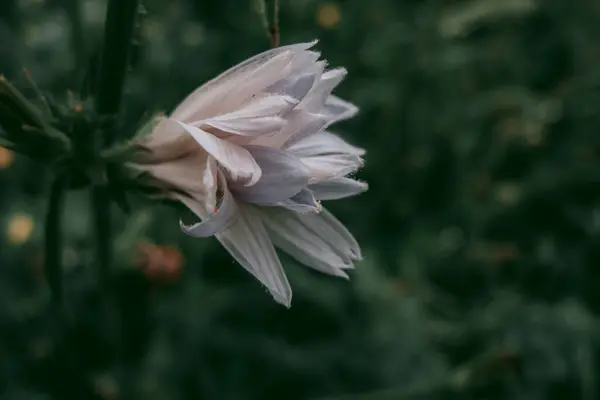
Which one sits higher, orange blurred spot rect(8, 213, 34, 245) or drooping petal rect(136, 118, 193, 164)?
drooping petal rect(136, 118, 193, 164)

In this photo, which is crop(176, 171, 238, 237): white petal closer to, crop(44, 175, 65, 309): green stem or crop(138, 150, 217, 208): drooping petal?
crop(138, 150, 217, 208): drooping petal

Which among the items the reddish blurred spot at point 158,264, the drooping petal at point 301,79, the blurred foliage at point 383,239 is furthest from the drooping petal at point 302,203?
the reddish blurred spot at point 158,264

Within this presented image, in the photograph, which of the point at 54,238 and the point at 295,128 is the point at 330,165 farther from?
the point at 54,238

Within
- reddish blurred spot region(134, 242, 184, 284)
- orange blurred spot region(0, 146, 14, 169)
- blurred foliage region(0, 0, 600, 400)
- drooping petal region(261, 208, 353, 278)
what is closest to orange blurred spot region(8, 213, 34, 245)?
blurred foliage region(0, 0, 600, 400)

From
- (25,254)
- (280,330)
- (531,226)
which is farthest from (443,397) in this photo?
(25,254)

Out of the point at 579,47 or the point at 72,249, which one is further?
the point at 579,47

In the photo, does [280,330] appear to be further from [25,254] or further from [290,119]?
[290,119]
